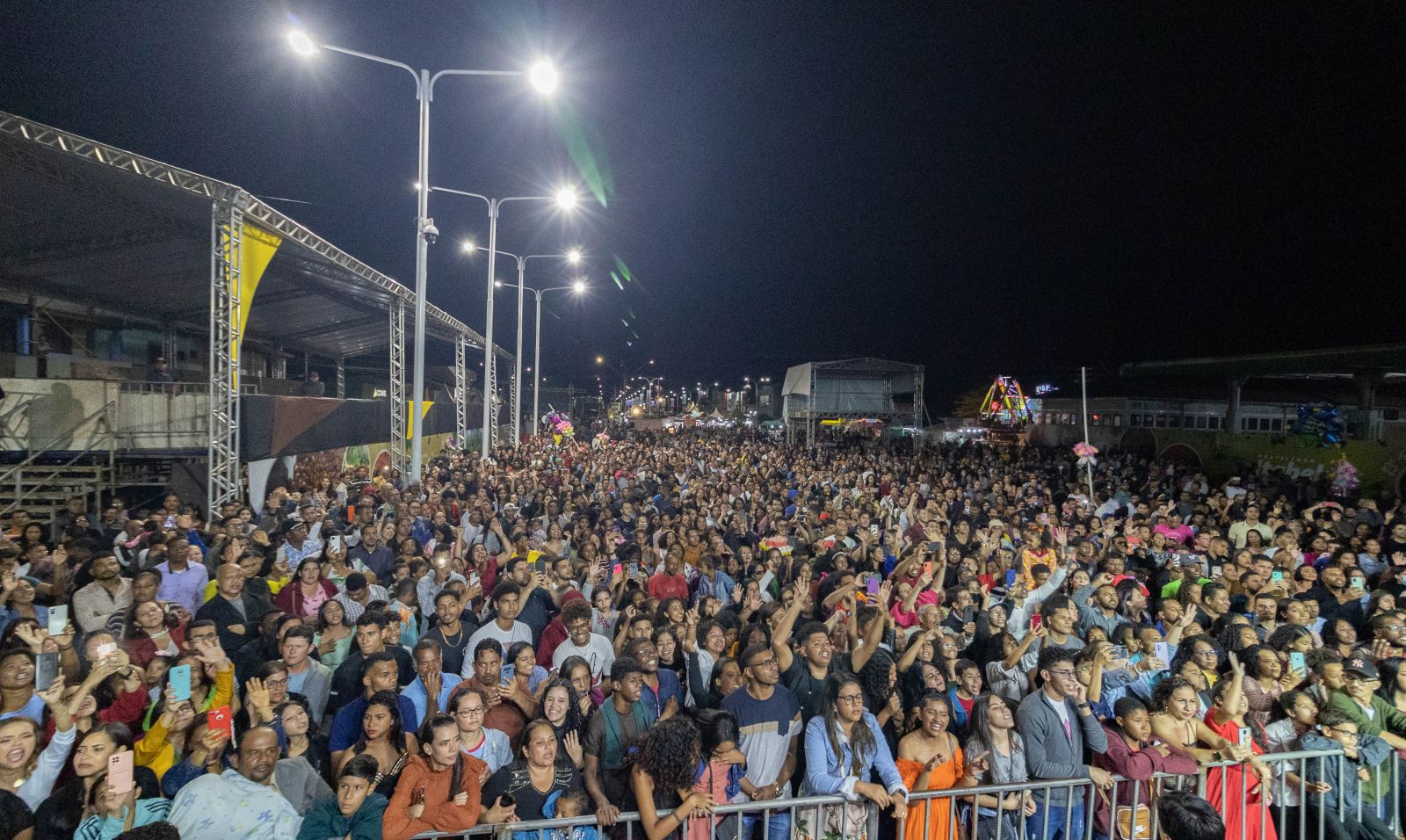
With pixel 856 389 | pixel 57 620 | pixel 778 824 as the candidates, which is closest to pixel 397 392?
pixel 57 620

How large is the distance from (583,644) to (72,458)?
1141 cm

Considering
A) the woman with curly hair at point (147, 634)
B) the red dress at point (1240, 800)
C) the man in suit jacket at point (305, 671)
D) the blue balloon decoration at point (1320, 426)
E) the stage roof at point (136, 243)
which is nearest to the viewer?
the red dress at point (1240, 800)

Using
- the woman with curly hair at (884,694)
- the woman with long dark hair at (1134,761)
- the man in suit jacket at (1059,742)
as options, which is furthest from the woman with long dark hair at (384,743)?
the woman with long dark hair at (1134,761)

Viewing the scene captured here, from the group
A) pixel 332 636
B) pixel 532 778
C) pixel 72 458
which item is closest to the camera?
pixel 532 778

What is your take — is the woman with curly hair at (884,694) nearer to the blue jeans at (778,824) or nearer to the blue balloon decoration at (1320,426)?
the blue jeans at (778,824)

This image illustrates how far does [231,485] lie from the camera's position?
397 inches

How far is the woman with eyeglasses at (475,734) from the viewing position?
11.0 feet

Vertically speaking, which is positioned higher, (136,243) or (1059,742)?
(136,243)

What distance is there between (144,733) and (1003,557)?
7.70 m

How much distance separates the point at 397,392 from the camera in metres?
19.2

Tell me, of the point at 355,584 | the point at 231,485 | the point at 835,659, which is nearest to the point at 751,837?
the point at 835,659

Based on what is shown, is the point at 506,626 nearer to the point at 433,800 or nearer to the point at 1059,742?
the point at 433,800

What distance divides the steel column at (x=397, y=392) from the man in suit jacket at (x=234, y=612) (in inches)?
474

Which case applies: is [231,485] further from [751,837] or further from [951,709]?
[951,709]
